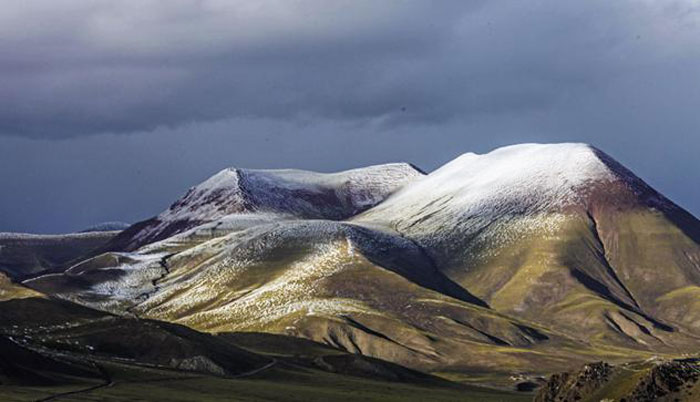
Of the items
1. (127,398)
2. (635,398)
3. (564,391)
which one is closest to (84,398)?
(127,398)

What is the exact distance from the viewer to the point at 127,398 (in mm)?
197250

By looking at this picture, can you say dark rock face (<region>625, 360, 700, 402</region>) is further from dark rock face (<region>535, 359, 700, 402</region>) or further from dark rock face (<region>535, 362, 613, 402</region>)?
dark rock face (<region>535, 362, 613, 402</region>)

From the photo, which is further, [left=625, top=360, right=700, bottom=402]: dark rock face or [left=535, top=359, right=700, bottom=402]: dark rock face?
[left=535, top=359, right=700, bottom=402]: dark rock face

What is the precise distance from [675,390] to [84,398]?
97034 mm

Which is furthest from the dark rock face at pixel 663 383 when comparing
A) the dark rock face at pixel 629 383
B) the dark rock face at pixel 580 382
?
the dark rock face at pixel 580 382

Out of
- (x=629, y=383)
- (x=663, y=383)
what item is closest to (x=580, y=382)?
(x=629, y=383)

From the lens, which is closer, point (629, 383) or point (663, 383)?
point (663, 383)

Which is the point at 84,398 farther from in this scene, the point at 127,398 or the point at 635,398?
the point at 635,398

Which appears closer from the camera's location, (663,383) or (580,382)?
(663,383)

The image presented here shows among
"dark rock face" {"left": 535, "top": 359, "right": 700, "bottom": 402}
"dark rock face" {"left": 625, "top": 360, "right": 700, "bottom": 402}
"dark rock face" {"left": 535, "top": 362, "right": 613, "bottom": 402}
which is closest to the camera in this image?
"dark rock face" {"left": 625, "top": 360, "right": 700, "bottom": 402}

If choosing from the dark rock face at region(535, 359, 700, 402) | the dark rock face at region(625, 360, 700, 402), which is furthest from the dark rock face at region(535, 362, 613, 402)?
the dark rock face at region(625, 360, 700, 402)

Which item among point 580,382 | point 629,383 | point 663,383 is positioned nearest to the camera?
point 663,383

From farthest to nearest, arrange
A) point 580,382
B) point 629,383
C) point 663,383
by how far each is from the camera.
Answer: point 580,382, point 629,383, point 663,383

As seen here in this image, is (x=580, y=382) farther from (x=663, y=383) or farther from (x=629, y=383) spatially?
(x=663, y=383)
